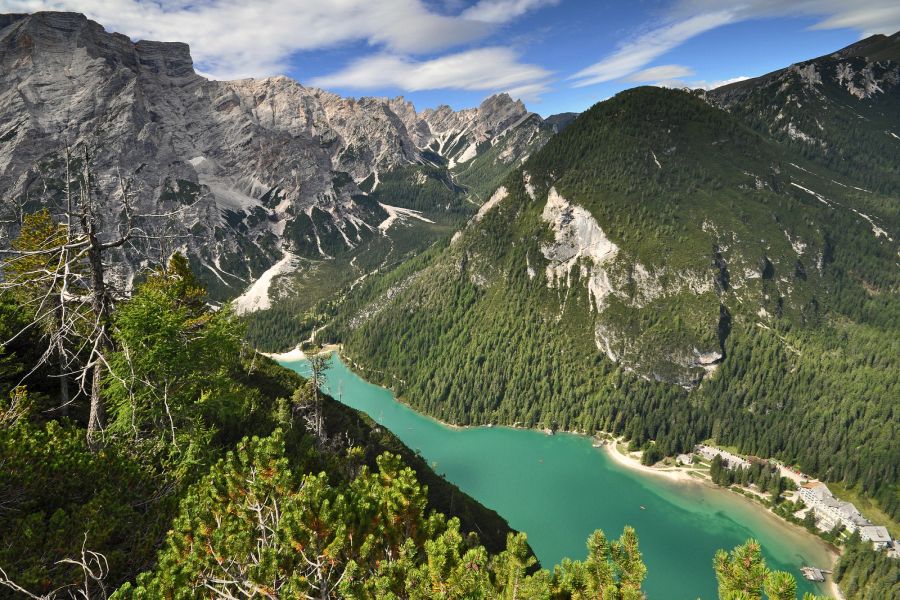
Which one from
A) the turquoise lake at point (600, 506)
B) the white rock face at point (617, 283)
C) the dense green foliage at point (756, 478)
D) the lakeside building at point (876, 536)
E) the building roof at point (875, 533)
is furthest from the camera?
the white rock face at point (617, 283)

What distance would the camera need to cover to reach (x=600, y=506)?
3639 inches

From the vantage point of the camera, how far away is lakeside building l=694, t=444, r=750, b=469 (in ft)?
341

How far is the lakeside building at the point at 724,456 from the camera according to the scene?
10381cm

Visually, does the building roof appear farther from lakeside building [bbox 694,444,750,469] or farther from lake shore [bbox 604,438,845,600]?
lakeside building [bbox 694,444,750,469]

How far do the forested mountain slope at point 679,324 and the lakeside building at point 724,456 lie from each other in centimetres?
451

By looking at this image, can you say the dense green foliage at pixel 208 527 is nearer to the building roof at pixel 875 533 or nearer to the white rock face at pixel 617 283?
the building roof at pixel 875 533

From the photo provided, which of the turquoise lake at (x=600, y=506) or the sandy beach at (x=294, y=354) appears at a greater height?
the sandy beach at (x=294, y=354)

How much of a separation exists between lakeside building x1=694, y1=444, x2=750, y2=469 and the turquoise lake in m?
10.0

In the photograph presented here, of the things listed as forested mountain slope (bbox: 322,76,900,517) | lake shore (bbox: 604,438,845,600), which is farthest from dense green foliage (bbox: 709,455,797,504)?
forested mountain slope (bbox: 322,76,900,517)

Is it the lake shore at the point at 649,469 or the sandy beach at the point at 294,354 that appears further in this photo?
the sandy beach at the point at 294,354

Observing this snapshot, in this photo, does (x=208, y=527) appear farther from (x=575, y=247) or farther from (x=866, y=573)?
(x=575, y=247)

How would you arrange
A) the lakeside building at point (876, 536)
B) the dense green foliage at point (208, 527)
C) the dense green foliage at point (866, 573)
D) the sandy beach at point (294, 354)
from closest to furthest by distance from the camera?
the dense green foliage at point (208, 527), the dense green foliage at point (866, 573), the lakeside building at point (876, 536), the sandy beach at point (294, 354)

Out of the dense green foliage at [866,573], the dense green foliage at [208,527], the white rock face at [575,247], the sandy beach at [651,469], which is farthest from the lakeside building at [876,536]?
the dense green foliage at [208,527]

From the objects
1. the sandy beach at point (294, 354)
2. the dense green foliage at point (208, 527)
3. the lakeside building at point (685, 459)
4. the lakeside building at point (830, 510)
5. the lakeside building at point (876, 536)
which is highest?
the dense green foliage at point (208, 527)
